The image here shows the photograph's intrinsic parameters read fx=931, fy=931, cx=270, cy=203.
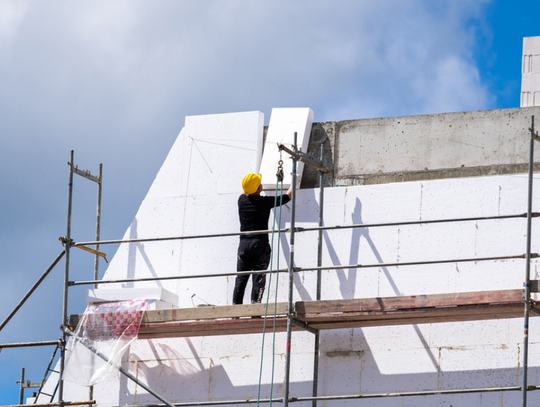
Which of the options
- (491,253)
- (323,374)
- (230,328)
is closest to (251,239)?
(230,328)

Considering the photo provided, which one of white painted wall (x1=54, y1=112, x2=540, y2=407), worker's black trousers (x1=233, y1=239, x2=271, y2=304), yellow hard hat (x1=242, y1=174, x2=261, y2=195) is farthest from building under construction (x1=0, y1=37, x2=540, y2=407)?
yellow hard hat (x1=242, y1=174, x2=261, y2=195)

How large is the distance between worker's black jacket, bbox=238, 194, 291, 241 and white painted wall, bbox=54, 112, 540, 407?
1.59 feet

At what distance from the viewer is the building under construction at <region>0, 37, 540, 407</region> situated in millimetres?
8594

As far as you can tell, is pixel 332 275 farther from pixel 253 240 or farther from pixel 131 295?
pixel 131 295

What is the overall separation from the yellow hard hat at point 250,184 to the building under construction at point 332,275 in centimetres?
39

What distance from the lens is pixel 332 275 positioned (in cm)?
959

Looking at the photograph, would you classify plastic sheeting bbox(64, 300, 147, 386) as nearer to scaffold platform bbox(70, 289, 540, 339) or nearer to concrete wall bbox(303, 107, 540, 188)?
scaffold platform bbox(70, 289, 540, 339)

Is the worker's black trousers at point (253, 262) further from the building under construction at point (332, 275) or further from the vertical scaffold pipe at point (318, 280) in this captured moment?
the vertical scaffold pipe at point (318, 280)

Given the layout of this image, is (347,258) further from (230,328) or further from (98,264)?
(98,264)

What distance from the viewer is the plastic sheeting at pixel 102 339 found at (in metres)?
9.14

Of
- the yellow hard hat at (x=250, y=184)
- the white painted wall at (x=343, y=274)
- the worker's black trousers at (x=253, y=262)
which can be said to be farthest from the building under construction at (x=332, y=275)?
the yellow hard hat at (x=250, y=184)

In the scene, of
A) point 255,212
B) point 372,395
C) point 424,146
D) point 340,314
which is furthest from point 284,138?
point 372,395

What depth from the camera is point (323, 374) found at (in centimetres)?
916

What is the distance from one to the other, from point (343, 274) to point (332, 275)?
115 millimetres
